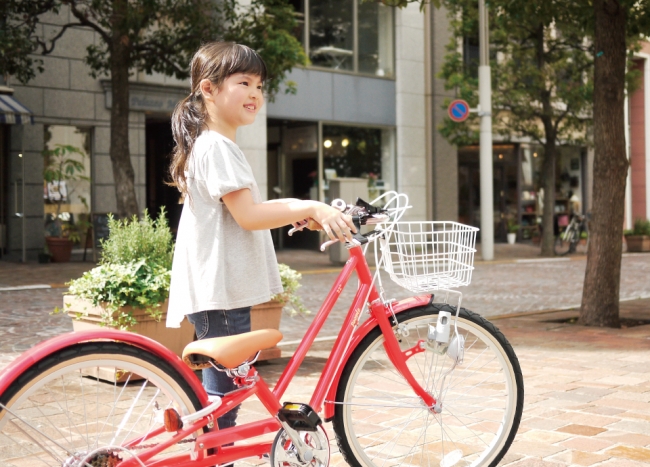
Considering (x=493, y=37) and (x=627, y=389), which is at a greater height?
(x=493, y=37)

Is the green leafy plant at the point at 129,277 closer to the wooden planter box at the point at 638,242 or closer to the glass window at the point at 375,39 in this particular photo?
the glass window at the point at 375,39

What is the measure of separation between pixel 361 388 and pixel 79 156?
15641 millimetres

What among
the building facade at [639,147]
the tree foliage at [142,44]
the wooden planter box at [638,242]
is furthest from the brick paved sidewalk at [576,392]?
the building facade at [639,147]

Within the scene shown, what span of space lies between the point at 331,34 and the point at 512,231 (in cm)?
926

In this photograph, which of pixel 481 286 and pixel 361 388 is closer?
pixel 361 388

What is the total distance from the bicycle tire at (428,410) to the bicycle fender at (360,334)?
0.02 m

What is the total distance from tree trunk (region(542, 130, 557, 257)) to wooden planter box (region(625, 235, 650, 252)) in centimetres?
364

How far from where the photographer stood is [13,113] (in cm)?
1524

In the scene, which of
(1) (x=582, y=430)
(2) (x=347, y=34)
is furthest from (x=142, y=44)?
(1) (x=582, y=430)

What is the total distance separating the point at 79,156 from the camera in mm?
17859

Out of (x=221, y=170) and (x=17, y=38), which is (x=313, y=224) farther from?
(x=17, y=38)

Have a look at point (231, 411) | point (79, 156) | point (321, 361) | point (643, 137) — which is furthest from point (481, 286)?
point (643, 137)

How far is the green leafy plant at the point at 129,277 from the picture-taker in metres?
5.49

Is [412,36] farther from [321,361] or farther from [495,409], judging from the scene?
[495,409]
